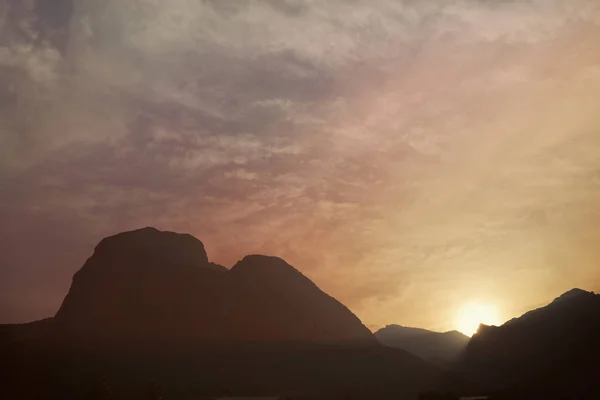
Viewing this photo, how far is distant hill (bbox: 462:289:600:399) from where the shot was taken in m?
119

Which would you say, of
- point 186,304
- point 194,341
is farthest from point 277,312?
point 194,341

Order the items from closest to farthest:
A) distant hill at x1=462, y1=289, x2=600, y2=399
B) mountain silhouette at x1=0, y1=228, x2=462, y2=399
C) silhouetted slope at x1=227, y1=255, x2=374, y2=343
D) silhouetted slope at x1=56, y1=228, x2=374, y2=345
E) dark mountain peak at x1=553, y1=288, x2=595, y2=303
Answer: mountain silhouette at x1=0, y1=228, x2=462, y2=399
distant hill at x1=462, y1=289, x2=600, y2=399
dark mountain peak at x1=553, y1=288, x2=595, y2=303
silhouetted slope at x1=56, y1=228, x2=374, y2=345
silhouetted slope at x1=227, y1=255, x2=374, y2=343

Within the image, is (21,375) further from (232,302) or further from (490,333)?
(490,333)

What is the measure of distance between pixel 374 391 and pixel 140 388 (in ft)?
174

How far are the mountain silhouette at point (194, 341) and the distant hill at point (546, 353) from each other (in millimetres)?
17770

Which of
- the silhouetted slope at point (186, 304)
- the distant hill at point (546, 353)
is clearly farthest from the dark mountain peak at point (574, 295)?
the silhouetted slope at point (186, 304)

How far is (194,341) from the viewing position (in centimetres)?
15425

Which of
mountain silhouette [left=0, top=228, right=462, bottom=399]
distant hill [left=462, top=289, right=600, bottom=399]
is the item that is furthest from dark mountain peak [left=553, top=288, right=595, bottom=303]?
mountain silhouette [left=0, top=228, right=462, bottom=399]

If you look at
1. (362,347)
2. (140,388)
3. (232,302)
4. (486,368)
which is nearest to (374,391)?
(362,347)

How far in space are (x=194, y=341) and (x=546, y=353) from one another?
322 ft

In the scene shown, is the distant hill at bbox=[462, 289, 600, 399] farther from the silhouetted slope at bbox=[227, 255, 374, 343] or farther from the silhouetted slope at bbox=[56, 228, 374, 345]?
the silhouetted slope at bbox=[56, 228, 374, 345]

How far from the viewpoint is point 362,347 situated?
153 metres

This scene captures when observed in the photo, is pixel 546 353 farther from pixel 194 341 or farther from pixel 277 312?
pixel 194 341

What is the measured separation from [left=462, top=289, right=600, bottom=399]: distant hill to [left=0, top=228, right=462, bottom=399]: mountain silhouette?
1777 cm
